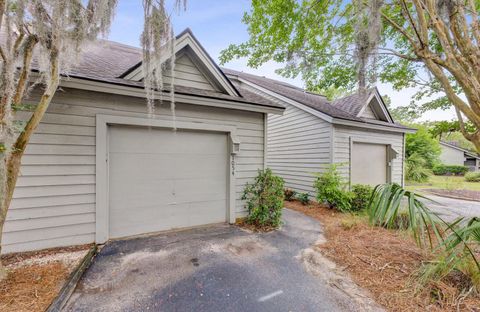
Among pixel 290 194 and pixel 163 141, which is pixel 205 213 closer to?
pixel 163 141

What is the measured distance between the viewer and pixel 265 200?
4.60 meters

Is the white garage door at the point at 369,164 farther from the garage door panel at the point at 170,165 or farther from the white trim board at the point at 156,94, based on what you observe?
the garage door panel at the point at 170,165

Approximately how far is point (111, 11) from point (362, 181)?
8.28m

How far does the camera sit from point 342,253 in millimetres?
3373

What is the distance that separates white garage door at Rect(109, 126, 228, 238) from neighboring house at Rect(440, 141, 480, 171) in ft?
111

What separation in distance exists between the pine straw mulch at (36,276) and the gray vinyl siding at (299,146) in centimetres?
613

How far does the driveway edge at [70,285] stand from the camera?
6.81 feet

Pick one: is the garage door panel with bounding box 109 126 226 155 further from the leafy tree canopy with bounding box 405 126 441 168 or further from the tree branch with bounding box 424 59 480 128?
the leafy tree canopy with bounding box 405 126 441 168

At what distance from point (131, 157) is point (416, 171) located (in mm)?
17924

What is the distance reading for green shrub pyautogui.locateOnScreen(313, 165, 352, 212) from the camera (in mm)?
5906

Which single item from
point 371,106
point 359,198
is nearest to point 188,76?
point 359,198

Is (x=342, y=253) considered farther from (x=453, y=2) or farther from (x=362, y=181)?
(x=362, y=181)

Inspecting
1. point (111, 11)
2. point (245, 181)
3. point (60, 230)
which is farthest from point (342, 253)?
point (111, 11)

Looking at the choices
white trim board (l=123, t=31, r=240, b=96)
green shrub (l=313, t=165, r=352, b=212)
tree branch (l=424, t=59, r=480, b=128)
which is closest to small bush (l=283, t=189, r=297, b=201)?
green shrub (l=313, t=165, r=352, b=212)
